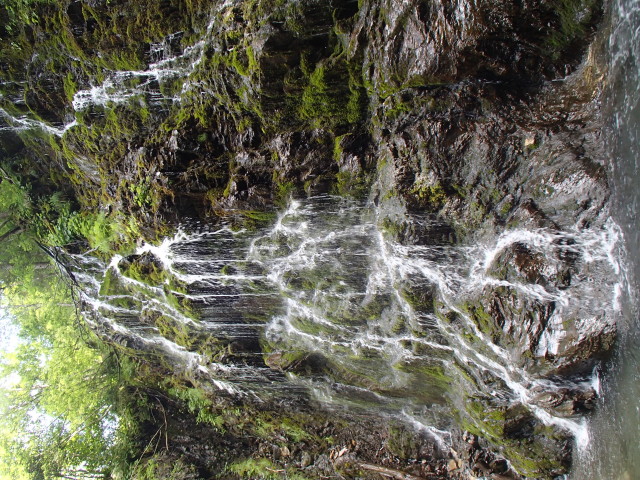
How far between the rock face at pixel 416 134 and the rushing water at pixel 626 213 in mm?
195

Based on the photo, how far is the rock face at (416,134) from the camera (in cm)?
430

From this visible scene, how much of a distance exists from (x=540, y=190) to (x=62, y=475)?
41.2 ft

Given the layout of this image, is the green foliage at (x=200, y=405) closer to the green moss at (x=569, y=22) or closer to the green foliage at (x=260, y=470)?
the green foliage at (x=260, y=470)

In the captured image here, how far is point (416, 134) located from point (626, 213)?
2.27 m

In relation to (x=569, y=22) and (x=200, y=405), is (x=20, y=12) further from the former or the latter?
(x=200, y=405)

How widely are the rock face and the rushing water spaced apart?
20 cm

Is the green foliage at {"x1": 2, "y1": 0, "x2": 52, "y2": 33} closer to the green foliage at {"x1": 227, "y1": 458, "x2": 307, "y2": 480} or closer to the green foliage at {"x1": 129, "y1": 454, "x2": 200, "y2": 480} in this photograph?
the green foliage at {"x1": 129, "y1": 454, "x2": 200, "y2": 480}

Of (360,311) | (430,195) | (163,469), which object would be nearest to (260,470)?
(163,469)

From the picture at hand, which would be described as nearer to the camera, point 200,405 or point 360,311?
point 360,311

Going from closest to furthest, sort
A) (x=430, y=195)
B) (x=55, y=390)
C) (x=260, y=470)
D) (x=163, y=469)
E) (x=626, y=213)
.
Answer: (x=626, y=213) → (x=430, y=195) → (x=260, y=470) → (x=163, y=469) → (x=55, y=390)

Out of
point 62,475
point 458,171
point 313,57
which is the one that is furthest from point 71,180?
point 458,171

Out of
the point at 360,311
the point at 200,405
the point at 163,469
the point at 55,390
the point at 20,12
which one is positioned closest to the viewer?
the point at 360,311

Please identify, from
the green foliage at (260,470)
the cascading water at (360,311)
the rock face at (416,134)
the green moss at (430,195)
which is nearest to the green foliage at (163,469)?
the green foliage at (260,470)

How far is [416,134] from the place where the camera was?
16.6ft
